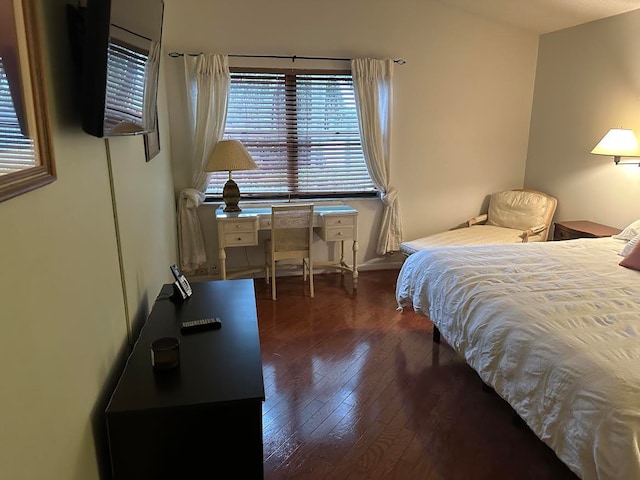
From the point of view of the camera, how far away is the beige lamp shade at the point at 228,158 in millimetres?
3824

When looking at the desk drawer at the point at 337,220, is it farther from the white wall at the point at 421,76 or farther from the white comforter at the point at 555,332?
the white comforter at the point at 555,332

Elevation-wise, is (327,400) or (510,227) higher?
(510,227)

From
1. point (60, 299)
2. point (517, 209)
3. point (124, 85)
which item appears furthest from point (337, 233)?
point (60, 299)

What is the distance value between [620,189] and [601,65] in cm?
107

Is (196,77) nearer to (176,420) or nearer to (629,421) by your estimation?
(176,420)

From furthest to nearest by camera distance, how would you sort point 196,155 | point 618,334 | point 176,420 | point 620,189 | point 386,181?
1. point 386,181
2. point 196,155
3. point 620,189
4. point 618,334
5. point 176,420

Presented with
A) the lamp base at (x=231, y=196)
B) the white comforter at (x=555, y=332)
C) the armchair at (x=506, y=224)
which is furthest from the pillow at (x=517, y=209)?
the lamp base at (x=231, y=196)

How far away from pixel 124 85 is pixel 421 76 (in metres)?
3.52

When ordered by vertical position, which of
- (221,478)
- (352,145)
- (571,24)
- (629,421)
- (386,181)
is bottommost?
(221,478)

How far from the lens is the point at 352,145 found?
178 inches

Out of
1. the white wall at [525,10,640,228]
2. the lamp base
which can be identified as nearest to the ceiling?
the white wall at [525,10,640,228]

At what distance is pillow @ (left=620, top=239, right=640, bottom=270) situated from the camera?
269 cm

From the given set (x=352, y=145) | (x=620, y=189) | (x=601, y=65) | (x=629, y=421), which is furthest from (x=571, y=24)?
(x=629, y=421)

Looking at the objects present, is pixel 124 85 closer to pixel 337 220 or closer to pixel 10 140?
pixel 10 140
